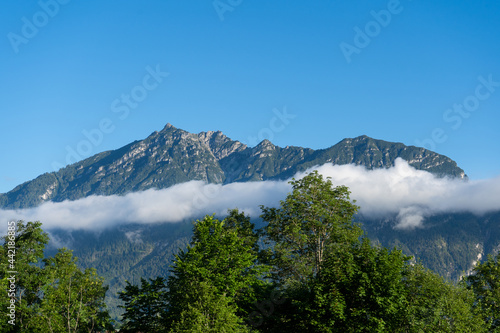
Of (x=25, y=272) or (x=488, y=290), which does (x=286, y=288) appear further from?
(x=25, y=272)

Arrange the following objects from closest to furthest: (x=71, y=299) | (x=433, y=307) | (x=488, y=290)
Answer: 1. (x=433, y=307)
2. (x=71, y=299)
3. (x=488, y=290)

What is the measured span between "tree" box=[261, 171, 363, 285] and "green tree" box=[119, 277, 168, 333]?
56.2ft

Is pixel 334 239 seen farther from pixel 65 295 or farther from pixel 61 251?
pixel 61 251

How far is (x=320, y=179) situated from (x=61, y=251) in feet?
139

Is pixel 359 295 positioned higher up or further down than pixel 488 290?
higher up

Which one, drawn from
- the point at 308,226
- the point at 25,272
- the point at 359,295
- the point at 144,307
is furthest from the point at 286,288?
the point at 25,272

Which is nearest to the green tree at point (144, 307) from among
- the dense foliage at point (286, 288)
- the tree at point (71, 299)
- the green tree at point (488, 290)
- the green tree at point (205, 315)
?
the dense foliage at point (286, 288)

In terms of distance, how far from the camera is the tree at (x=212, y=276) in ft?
165

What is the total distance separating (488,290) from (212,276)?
38650mm

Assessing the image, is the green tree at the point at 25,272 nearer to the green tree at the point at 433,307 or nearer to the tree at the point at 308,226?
the tree at the point at 308,226

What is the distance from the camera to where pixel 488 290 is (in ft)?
214

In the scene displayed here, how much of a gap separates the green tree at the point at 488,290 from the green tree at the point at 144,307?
42.7m

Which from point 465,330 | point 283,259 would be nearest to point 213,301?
point 283,259

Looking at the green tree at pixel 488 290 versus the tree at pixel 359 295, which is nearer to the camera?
the tree at pixel 359 295
